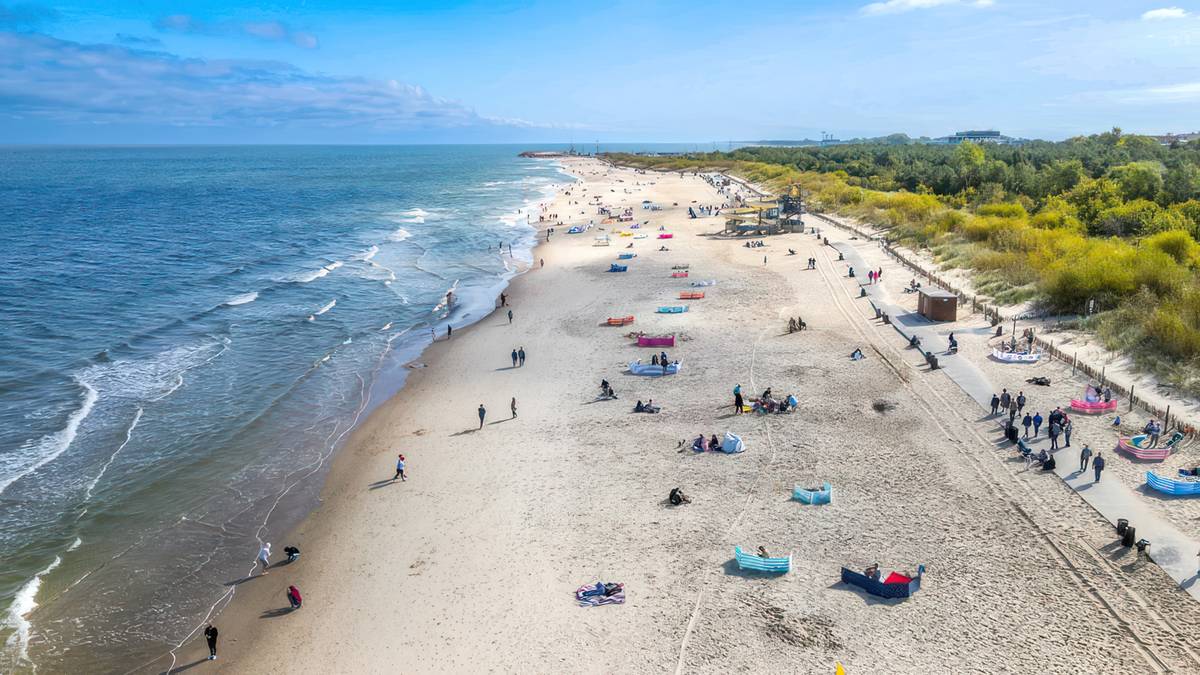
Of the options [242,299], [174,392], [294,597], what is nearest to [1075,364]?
[294,597]

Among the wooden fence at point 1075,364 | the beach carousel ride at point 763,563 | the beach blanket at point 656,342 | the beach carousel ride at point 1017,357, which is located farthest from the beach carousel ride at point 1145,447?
the beach blanket at point 656,342

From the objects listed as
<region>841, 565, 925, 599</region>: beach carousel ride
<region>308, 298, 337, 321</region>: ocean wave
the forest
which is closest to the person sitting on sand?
<region>841, 565, 925, 599</region>: beach carousel ride

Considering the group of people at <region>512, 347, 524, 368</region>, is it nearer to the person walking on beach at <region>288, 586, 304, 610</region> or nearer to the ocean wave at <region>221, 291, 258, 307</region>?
the person walking on beach at <region>288, 586, 304, 610</region>

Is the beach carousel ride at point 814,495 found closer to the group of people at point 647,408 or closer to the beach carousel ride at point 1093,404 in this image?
the group of people at point 647,408

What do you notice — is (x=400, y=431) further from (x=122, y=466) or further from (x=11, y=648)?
(x=11, y=648)

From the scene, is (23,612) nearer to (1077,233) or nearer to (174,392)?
(174,392)

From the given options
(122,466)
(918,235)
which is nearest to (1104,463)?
(122,466)
